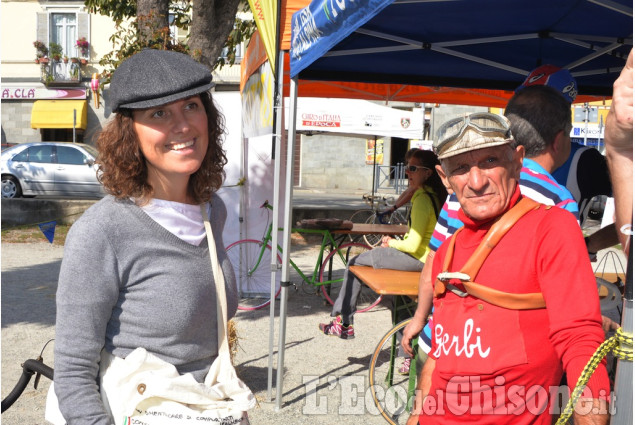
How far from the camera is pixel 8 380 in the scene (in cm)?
475

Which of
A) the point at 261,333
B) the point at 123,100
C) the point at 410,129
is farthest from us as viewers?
the point at 410,129

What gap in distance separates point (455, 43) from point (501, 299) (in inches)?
135

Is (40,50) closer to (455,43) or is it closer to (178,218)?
(455,43)

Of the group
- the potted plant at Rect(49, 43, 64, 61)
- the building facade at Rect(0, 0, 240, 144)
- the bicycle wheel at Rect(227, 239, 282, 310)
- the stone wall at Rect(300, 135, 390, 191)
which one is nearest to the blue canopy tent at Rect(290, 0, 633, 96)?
the bicycle wheel at Rect(227, 239, 282, 310)

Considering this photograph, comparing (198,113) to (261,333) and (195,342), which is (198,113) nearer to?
(195,342)

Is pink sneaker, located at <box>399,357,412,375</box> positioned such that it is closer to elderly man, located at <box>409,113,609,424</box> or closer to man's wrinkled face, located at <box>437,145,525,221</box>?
elderly man, located at <box>409,113,609,424</box>

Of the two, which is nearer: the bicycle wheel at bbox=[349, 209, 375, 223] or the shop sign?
the bicycle wheel at bbox=[349, 209, 375, 223]

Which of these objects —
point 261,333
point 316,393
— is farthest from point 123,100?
point 261,333

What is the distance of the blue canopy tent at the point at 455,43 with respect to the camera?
3512 mm

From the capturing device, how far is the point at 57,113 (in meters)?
26.6

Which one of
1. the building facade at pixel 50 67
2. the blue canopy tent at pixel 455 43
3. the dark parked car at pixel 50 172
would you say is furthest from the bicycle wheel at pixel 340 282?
the building facade at pixel 50 67

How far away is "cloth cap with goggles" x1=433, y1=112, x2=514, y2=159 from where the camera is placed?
1.85m

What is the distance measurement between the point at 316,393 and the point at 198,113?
330cm

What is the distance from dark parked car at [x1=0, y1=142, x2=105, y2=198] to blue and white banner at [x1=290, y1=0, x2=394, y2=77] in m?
13.7
